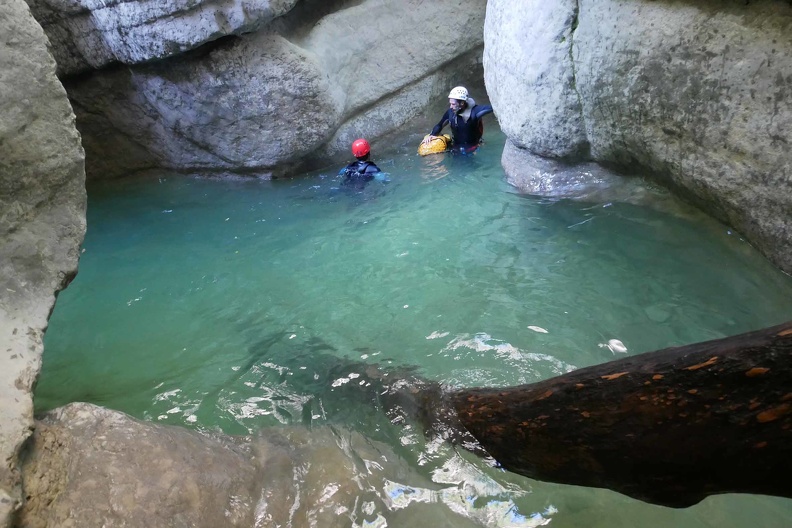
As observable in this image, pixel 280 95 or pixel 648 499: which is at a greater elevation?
pixel 280 95

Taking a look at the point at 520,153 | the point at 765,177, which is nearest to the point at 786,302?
the point at 765,177

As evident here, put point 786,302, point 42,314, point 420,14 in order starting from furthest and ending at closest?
point 420,14, point 786,302, point 42,314

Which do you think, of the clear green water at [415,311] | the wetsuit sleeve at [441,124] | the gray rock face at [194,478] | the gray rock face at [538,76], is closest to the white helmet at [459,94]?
the wetsuit sleeve at [441,124]

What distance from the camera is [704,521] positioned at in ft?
7.57

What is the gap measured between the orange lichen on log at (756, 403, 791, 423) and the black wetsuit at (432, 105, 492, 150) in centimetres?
722

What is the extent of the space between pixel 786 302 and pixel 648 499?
2.21m

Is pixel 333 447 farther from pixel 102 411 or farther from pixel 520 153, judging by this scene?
pixel 520 153

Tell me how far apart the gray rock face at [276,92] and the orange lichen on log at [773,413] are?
7.61 m

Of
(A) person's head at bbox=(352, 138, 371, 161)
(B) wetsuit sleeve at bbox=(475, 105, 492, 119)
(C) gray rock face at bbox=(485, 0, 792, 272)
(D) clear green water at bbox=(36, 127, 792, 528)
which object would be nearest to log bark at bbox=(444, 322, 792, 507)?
(D) clear green water at bbox=(36, 127, 792, 528)

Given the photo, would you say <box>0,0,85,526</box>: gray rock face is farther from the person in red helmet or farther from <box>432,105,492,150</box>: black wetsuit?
<box>432,105,492,150</box>: black wetsuit

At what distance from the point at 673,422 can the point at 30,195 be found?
8.30ft

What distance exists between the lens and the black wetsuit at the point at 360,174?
764cm

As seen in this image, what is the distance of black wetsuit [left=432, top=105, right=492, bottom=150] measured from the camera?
830 cm

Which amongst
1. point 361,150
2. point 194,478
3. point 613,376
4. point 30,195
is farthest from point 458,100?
point 194,478
